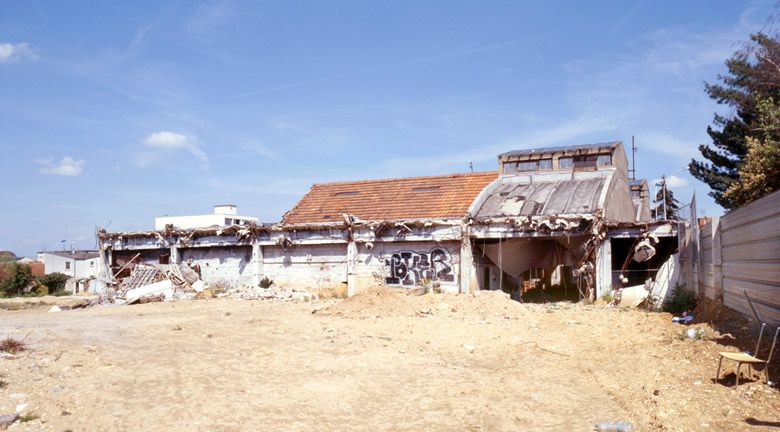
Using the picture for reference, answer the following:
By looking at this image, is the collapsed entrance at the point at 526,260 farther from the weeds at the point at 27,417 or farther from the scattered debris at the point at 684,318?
the weeds at the point at 27,417

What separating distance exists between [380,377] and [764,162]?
1720 centimetres

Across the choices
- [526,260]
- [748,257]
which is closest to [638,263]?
[526,260]

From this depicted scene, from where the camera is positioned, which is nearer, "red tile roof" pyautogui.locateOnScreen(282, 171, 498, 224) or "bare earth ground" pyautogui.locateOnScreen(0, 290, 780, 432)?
"bare earth ground" pyautogui.locateOnScreen(0, 290, 780, 432)

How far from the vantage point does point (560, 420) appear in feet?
23.9

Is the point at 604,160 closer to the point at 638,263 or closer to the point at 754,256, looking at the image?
the point at 638,263

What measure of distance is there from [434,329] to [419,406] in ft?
24.0

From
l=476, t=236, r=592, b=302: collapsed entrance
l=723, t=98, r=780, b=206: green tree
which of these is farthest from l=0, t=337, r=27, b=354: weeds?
l=723, t=98, r=780, b=206: green tree

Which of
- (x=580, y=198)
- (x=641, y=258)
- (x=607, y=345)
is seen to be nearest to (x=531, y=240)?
(x=580, y=198)

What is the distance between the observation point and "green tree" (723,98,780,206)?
1935cm

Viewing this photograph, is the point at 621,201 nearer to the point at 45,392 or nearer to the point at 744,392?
the point at 744,392

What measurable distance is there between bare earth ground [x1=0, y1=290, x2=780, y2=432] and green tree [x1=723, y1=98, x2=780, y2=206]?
7698 mm

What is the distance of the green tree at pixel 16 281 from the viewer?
3894 centimetres

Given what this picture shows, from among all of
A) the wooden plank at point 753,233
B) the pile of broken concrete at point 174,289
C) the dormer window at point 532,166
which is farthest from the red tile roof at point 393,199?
the wooden plank at point 753,233

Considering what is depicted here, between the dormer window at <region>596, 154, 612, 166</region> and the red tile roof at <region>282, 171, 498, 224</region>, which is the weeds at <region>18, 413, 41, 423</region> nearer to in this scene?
the red tile roof at <region>282, 171, 498, 224</region>
